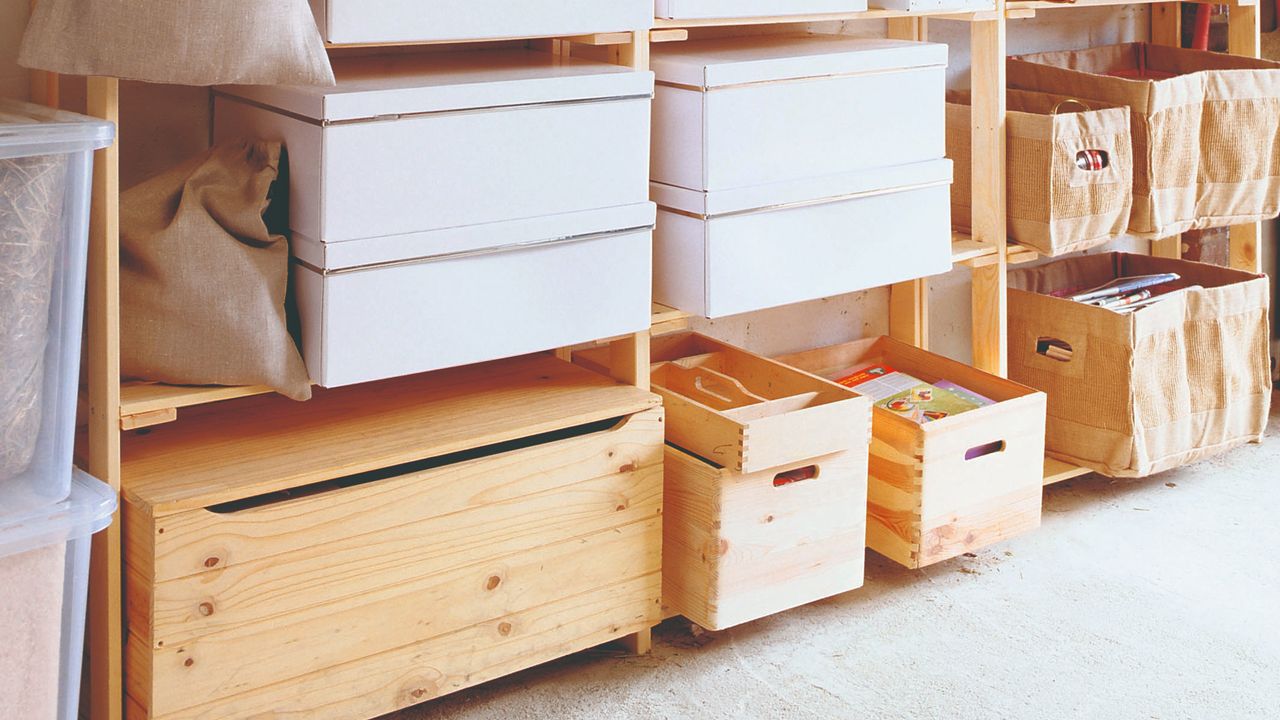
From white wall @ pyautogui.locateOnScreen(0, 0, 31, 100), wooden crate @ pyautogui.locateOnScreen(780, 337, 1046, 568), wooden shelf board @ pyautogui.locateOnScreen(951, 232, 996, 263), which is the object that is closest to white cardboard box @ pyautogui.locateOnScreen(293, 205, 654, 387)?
white wall @ pyautogui.locateOnScreen(0, 0, 31, 100)

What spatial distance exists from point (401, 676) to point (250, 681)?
22 centimetres

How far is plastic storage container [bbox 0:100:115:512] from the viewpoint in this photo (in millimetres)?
1460

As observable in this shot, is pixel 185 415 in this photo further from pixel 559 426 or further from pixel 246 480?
pixel 559 426

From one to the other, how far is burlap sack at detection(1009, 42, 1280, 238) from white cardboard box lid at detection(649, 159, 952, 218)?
→ 21.3 inches

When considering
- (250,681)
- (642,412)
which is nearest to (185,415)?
(250,681)

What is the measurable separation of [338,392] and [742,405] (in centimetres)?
69

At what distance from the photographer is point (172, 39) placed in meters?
1.48

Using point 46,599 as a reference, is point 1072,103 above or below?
above

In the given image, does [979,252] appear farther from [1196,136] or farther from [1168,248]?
[1168,248]

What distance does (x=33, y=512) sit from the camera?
153 cm

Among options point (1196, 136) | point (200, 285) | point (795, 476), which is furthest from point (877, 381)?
point (200, 285)

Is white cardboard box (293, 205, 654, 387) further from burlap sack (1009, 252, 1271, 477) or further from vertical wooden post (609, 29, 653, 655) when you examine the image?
burlap sack (1009, 252, 1271, 477)

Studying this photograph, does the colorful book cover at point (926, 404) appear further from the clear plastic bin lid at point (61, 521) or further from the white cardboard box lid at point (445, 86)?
the clear plastic bin lid at point (61, 521)

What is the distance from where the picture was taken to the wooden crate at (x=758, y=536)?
210 centimetres
